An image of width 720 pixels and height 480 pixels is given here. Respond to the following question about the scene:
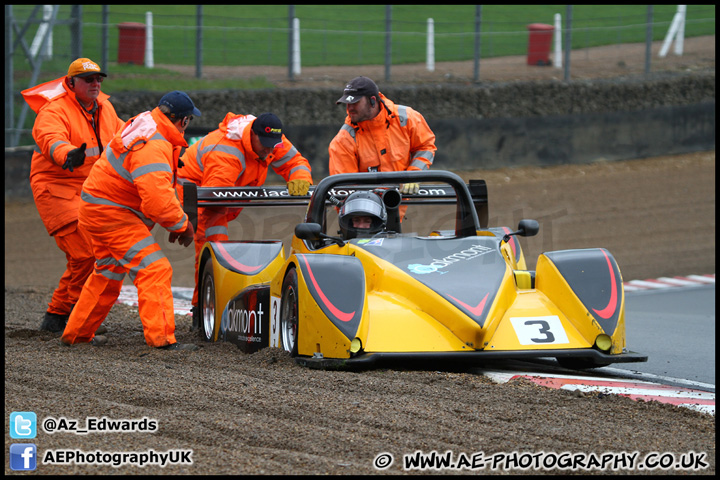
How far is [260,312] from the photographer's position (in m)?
6.79

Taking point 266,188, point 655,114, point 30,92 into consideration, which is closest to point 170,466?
point 266,188

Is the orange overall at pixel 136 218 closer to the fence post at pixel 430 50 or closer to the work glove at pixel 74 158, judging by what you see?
the work glove at pixel 74 158

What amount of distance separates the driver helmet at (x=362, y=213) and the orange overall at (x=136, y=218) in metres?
1.13

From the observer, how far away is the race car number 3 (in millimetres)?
6051

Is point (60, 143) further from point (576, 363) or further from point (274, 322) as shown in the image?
point (576, 363)

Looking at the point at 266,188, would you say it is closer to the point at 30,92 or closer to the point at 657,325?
the point at 30,92

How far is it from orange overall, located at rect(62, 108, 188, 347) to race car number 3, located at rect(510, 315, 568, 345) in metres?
2.46

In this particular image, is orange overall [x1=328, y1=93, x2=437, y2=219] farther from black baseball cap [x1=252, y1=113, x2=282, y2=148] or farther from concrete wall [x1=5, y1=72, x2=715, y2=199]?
concrete wall [x1=5, y1=72, x2=715, y2=199]

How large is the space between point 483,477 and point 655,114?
15315 mm

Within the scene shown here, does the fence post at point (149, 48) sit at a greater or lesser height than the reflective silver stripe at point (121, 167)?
greater

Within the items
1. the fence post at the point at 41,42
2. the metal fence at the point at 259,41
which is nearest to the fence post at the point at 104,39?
the metal fence at the point at 259,41

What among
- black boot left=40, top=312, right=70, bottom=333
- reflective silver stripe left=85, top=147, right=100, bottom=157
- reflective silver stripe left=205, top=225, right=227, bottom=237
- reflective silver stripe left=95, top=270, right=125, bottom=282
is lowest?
black boot left=40, top=312, right=70, bottom=333

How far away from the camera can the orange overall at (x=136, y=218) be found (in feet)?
22.6

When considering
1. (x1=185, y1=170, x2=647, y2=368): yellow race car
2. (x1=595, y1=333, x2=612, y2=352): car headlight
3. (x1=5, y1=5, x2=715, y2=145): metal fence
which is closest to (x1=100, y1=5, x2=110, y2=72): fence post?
(x1=5, y1=5, x2=715, y2=145): metal fence
